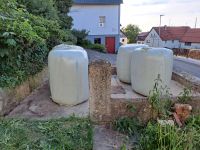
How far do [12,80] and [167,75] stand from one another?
114 inches

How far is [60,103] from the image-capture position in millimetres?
5266

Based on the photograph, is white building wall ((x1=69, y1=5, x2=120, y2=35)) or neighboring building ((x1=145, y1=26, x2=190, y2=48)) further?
neighboring building ((x1=145, y1=26, x2=190, y2=48))

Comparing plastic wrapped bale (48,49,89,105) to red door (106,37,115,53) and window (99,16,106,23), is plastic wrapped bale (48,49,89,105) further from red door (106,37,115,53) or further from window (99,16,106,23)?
red door (106,37,115,53)

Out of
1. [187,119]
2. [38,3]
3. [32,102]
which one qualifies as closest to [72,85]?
[32,102]

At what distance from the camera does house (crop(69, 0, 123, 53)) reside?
24905 millimetres

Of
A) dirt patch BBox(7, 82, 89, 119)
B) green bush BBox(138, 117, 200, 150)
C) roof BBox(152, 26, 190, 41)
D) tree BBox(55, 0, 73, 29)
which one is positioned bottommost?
dirt patch BBox(7, 82, 89, 119)

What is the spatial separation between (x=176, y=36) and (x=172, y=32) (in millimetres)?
1799

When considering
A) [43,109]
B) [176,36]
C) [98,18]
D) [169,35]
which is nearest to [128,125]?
[43,109]

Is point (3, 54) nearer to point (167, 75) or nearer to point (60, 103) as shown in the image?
point (60, 103)

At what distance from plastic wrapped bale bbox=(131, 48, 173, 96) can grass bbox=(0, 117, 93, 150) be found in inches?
65.9

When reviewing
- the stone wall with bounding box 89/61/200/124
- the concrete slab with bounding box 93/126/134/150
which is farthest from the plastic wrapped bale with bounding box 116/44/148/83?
the concrete slab with bounding box 93/126/134/150

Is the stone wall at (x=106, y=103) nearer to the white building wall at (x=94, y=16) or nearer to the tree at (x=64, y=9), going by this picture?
the tree at (x=64, y=9)

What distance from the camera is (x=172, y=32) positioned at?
44.6m

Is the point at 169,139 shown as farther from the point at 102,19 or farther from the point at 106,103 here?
the point at 102,19
